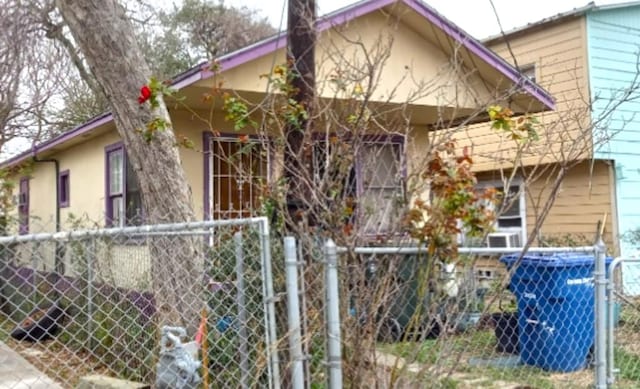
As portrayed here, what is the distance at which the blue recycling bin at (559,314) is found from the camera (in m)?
6.18

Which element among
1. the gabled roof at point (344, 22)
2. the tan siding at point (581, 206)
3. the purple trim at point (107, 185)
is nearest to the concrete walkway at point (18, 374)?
the purple trim at point (107, 185)

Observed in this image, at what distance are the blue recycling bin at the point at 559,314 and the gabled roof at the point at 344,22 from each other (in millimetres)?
1994

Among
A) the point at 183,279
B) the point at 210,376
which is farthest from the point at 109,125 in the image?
the point at 210,376

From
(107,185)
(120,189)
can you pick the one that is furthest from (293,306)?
(107,185)

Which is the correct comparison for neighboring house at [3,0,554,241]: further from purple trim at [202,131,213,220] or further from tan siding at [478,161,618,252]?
Result: tan siding at [478,161,618,252]

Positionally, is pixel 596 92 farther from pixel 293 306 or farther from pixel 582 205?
pixel 293 306

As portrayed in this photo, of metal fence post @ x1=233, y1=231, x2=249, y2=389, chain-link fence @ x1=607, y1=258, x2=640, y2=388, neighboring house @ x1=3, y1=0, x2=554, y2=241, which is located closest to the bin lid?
chain-link fence @ x1=607, y1=258, x2=640, y2=388

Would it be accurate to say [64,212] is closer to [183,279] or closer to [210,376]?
[183,279]

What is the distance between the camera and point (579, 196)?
12.2 m

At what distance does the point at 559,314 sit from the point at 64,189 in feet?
34.6

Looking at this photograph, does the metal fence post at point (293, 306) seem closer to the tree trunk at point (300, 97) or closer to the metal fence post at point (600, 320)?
the tree trunk at point (300, 97)

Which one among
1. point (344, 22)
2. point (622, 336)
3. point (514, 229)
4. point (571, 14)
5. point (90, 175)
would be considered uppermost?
point (571, 14)

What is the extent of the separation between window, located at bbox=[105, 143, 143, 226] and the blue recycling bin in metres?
5.83

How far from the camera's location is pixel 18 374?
671cm
